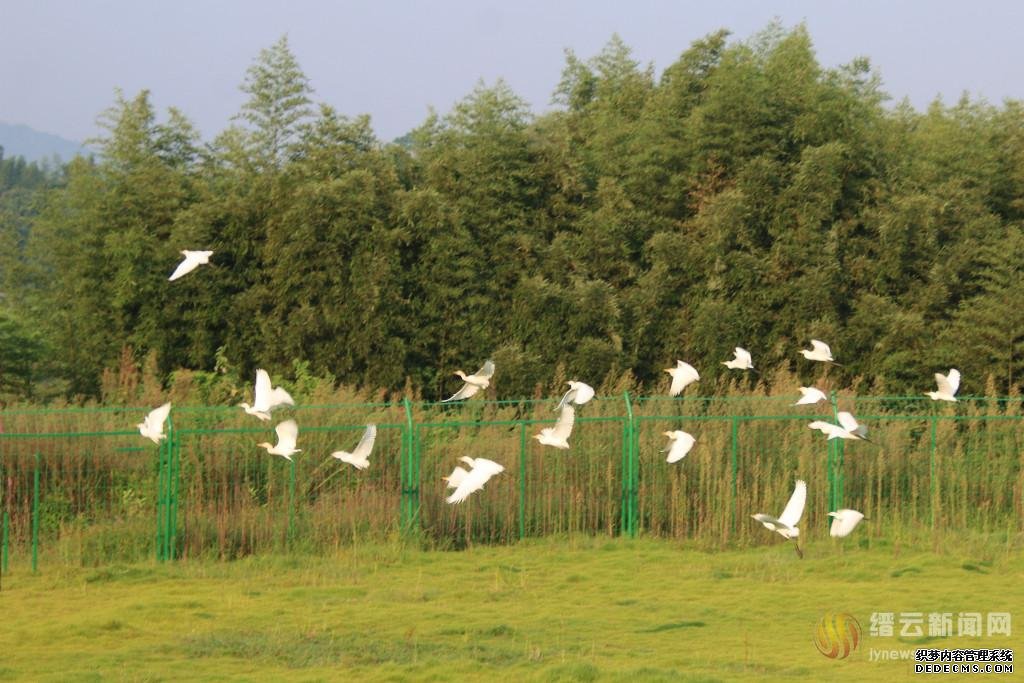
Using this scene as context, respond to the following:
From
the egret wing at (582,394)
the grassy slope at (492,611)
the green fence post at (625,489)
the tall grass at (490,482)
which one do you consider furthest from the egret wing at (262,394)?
the green fence post at (625,489)

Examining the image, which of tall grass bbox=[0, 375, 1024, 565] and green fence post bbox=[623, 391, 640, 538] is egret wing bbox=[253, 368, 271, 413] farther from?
green fence post bbox=[623, 391, 640, 538]

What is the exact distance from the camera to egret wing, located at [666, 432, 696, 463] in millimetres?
12625

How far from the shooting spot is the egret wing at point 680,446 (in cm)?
1262

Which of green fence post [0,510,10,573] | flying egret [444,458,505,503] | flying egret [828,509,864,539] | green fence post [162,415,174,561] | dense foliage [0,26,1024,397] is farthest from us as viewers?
dense foliage [0,26,1024,397]

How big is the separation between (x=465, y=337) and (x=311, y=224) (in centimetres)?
286

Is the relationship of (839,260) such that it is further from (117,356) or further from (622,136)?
(117,356)

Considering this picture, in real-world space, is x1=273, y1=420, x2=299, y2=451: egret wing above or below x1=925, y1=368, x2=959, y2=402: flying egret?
below

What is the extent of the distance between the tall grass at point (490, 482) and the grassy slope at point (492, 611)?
591 millimetres

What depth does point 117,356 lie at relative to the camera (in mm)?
20297

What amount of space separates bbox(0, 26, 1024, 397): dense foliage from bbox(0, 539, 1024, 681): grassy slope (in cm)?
745

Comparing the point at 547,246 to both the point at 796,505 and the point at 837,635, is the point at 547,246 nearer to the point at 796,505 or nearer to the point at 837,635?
the point at 796,505

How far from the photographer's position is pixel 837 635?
914 centimetres

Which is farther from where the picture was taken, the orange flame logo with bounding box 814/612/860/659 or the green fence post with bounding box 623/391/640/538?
the green fence post with bounding box 623/391/640/538

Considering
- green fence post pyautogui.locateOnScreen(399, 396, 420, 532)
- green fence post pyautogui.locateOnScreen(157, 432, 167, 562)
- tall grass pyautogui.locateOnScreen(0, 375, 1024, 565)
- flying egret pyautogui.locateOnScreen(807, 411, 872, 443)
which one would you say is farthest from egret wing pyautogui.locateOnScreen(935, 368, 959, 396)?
green fence post pyautogui.locateOnScreen(157, 432, 167, 562)
